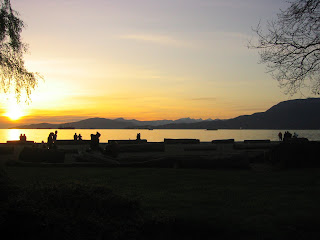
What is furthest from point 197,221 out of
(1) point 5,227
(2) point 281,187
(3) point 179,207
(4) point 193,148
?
(4) point 193,148

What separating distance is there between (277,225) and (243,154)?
1121 centimetres

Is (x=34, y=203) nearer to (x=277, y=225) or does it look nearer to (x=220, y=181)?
(x=277, y=225)

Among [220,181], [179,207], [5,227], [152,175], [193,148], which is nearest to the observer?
[5,227]

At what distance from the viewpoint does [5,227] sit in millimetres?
5723

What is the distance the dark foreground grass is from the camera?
7.04 meters

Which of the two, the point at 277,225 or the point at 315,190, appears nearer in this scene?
the point at 277,225

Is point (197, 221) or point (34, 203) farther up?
point (34, 203)

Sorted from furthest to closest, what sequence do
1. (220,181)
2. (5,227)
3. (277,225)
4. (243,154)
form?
(243,154) < (220,181) < (277,225) < (5,227)

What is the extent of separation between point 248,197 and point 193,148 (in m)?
27.0

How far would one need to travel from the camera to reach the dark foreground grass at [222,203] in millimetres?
7039

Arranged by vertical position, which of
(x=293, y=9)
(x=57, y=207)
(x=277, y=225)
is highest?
(x=293, y=9)

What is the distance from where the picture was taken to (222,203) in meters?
9.04

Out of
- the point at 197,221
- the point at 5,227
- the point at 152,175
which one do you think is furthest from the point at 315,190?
the point at 5,227

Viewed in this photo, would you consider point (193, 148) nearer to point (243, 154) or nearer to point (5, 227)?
point (243, 154)
